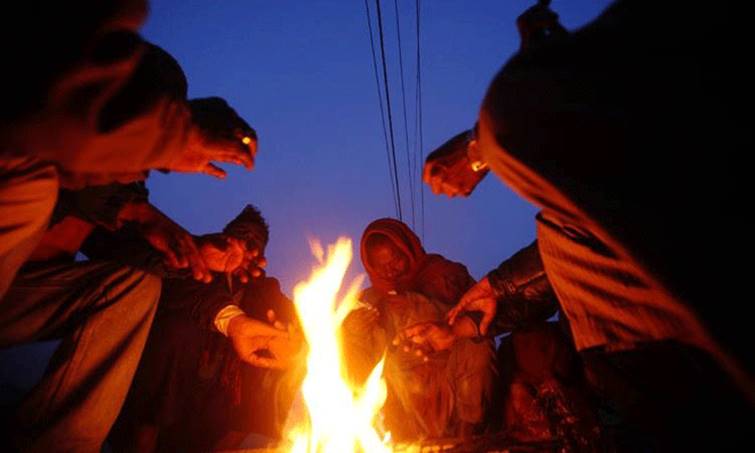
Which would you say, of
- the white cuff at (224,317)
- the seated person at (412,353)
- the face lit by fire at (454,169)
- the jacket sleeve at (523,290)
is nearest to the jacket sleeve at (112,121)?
the face lit by fire at (454,169)

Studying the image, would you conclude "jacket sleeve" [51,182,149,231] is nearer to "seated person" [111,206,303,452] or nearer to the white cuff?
"seated person" [111,206,303,452]

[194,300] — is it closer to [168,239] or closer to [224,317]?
[224,317]

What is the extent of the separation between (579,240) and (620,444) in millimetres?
1694

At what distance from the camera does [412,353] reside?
390cm

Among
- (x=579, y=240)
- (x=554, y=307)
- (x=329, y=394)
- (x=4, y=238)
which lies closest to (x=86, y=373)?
(x=4, y=238)

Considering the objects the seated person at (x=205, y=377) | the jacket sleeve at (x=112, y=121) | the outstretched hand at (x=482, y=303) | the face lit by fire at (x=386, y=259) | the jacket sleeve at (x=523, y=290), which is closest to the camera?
the jacket sleeve at (x=112, y=121)

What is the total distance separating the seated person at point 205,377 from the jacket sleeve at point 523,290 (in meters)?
2.17

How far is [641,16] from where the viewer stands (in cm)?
88

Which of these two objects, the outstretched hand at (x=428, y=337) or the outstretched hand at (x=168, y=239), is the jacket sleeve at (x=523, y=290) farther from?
the outstretched hand at (x=168, y=239)

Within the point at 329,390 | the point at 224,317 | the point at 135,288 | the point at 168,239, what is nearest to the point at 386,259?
the point at 224,317

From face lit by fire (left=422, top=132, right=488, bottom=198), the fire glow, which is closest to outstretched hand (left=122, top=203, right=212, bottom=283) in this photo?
the fire glow

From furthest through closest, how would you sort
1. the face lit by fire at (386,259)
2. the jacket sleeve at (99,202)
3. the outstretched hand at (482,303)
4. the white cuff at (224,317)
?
the face lit by fire at (386,259)
the white cuff at (224,317)
the outstretched hand at (482,303)
the jacket sleeve at (99,202)

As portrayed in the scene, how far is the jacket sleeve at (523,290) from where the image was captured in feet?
11.4

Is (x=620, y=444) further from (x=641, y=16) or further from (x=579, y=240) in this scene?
(x=641, y=16)
